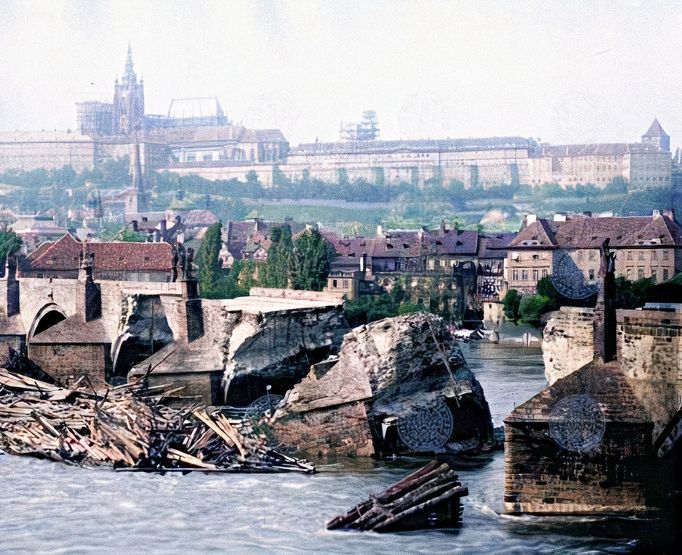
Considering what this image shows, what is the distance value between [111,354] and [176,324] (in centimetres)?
286

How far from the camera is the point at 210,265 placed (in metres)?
65.2

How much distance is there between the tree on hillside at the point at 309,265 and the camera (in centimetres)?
5503

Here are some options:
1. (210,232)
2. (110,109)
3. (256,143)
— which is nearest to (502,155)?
(256,143)

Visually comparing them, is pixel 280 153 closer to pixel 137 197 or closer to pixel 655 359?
pixel 137 197

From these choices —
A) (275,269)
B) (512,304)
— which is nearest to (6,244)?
(275,269)

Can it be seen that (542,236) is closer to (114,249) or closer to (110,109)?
(114,249)

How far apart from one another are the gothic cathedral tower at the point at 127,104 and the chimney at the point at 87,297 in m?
157

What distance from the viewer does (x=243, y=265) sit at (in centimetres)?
6681

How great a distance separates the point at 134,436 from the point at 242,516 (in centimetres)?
440

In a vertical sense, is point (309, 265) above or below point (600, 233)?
below

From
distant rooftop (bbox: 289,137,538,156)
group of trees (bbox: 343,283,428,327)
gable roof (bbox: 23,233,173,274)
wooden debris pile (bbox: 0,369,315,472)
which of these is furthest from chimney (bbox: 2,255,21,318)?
distant rooftop (bbox: 289,137,538,156)

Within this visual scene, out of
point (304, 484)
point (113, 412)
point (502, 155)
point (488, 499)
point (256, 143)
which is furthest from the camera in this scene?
point (256, 143)

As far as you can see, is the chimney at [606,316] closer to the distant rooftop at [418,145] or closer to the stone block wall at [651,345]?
the stone block wall at [651,345]

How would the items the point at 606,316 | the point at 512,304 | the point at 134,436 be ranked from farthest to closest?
1. the point at 512,304
2. the point at 134,436
3. the point at 606,316
